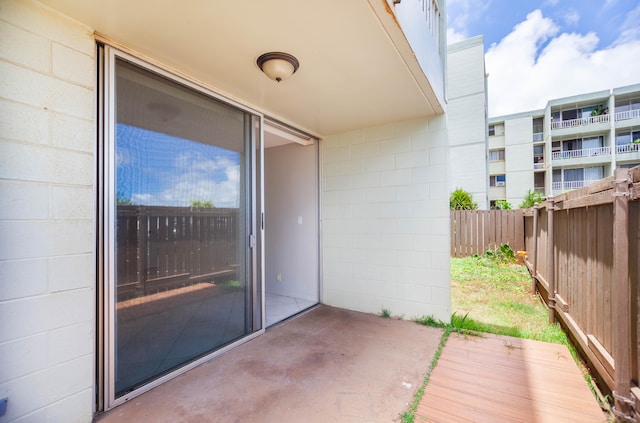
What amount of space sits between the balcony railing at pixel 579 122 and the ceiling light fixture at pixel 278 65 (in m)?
20.5

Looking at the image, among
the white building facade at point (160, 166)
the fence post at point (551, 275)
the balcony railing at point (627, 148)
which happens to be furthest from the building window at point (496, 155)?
the white building facade at point (160, 166)

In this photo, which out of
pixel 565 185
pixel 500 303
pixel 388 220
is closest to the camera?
pixel 388 220

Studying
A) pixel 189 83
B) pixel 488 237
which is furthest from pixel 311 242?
pixel 488 237

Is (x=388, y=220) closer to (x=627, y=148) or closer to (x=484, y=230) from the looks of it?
(x=484, y=230)

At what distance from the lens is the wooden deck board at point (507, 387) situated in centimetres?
175

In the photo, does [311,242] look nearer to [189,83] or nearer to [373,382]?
[373,382]

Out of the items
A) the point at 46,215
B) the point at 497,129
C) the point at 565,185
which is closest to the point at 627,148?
the point at 565,185

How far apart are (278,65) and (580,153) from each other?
21.2 metres

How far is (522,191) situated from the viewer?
1666 centimetres

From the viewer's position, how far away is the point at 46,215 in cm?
152

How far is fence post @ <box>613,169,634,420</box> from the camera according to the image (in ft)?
5.12

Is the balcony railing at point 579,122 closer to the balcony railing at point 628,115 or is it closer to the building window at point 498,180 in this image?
the balcony railing at point 628,115

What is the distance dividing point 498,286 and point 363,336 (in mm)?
3195

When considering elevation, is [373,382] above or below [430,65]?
below
